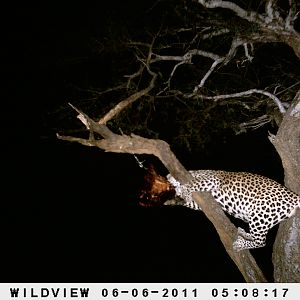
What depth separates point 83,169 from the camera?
14.9 metres

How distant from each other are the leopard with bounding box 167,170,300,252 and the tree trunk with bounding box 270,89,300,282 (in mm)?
289

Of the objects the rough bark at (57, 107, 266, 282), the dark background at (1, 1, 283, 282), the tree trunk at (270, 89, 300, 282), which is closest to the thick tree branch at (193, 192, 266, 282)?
the rough bark at (57, 107, 266, 282)

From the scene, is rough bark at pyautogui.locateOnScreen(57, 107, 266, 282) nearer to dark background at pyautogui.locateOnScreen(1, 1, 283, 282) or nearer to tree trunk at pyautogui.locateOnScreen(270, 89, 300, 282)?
tree trunk at pyautogui.locateOnScreen(270, 89, 300, 282)

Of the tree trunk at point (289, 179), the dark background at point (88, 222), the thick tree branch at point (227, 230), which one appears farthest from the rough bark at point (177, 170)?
the dark background at point (88, 222)

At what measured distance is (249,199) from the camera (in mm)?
5434

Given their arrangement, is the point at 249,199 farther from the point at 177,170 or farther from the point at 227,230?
the point at 177,170

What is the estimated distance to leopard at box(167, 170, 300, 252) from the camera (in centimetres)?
537

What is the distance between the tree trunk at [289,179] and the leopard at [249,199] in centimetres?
29

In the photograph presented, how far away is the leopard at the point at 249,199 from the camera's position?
17.6 ft

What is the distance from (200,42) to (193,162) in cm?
848

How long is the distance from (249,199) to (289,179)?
2.26 ft

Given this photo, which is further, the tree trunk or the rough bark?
the tree trunk

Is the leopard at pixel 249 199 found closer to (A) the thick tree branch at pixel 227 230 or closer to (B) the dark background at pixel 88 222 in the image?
(A) the thick tree branch at pixel 227 230

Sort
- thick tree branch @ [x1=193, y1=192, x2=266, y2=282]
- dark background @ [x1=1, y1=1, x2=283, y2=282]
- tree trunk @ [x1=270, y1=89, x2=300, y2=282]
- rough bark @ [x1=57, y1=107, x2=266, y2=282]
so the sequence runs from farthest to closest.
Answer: dark background @ [x1=1, y1=1, x2=283, y2=282] < tree trunk @ [x1=270, y1=89, x2=300, y2=282] < thick tree branch @ [x1=193, y1=192, x2=266, y2=282] < rough bark @ [x1=57, y1=107, x2=266, y2=282]
